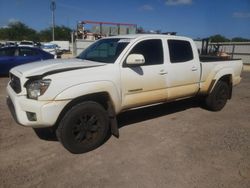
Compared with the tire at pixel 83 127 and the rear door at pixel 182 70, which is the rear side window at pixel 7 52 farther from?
the tire at pixel 83 127

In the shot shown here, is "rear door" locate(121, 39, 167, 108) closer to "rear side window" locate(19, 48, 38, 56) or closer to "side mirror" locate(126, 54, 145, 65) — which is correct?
"side mirror" locate(126, 54, 145, 65)

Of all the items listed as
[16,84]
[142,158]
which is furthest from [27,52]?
[142,158]

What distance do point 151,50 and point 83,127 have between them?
1.98 meters

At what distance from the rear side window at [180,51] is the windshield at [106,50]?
3.53ft

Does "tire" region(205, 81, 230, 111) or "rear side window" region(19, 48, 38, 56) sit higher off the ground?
"rear side window" region(19, 48, 38, 56)

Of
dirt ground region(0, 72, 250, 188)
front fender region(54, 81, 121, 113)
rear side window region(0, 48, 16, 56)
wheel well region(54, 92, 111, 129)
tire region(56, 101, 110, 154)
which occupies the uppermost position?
rear side window region(0, 48, 16, 56)

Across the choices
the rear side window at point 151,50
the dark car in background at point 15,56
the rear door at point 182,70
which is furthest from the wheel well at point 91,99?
the dark car in background at point 15,56

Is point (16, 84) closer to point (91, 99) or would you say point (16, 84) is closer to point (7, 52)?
point (91, 99)

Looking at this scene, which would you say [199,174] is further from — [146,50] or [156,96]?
[146,50]

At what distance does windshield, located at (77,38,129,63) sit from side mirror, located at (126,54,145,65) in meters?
0.24

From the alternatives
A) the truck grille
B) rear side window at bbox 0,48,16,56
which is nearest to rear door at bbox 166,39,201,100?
the truck grille

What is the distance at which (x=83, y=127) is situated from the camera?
393 cm

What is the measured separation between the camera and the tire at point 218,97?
20.4 feet

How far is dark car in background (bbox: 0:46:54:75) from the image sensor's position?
11383mm
